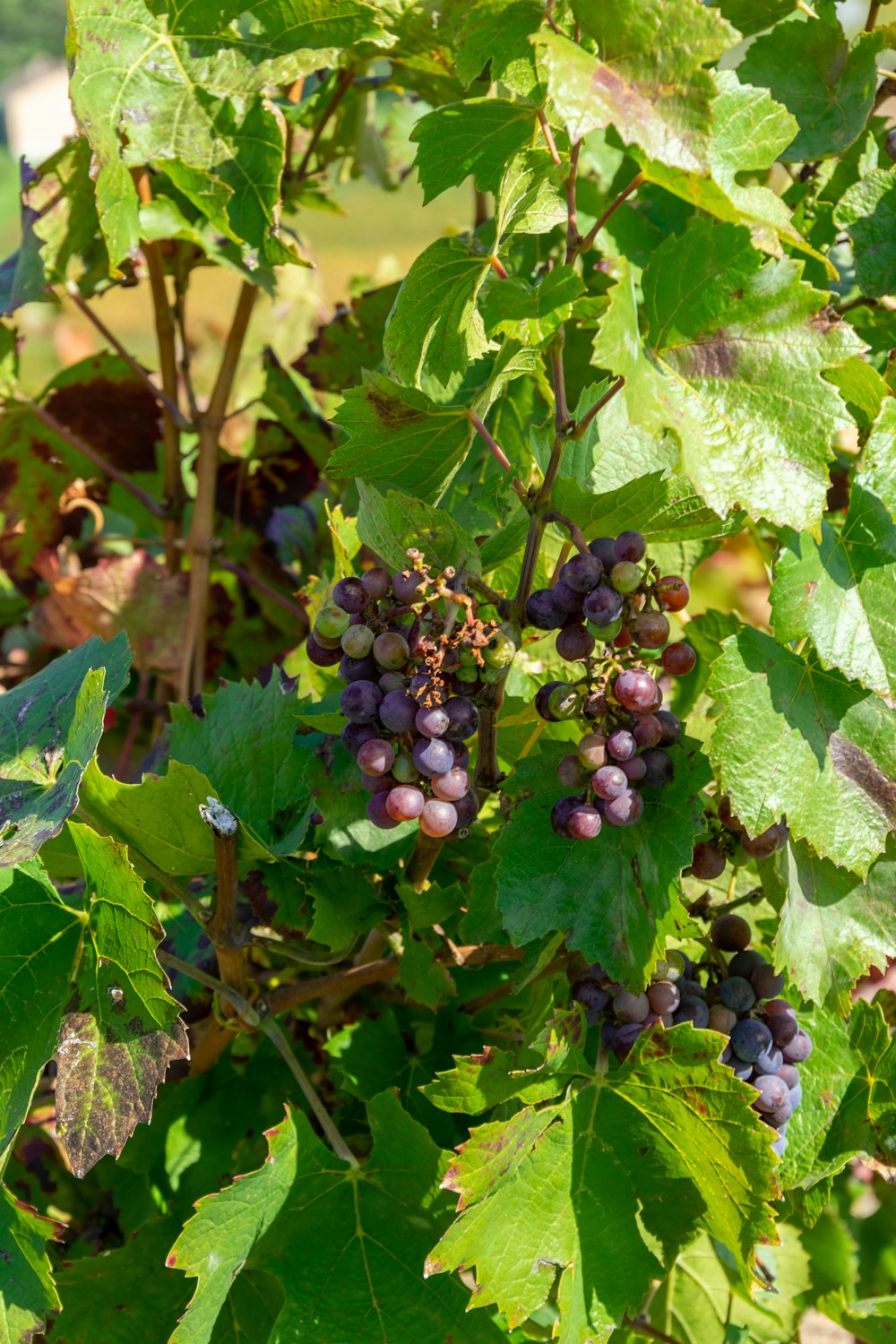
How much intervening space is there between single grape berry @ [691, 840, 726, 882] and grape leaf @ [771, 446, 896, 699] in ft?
0.46

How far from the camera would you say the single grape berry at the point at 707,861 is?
763 millimetres

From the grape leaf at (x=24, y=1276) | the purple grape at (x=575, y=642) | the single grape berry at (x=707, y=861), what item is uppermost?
the purple grape at (x=575, y=642)

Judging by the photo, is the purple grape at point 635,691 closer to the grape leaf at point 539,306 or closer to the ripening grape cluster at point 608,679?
the ripening grape cluster at point 608,679

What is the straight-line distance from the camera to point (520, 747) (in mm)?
826

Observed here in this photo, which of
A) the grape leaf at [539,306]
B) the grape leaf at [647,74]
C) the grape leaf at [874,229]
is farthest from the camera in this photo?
the grape leaf at [874,229]

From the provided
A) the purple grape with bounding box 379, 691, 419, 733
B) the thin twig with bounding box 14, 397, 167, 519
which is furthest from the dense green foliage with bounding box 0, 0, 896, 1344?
the thin twig with bounding box 14, 397, 167, 519

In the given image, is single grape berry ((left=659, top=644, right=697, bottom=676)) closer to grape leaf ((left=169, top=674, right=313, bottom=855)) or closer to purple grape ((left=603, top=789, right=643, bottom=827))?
purple grape ((left=603, top=789, right=643, bottom=827))

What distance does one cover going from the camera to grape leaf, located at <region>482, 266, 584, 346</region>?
26.7 inches

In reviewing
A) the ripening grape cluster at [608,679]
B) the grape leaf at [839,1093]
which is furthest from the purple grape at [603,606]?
the grape leaf at [839,1093]

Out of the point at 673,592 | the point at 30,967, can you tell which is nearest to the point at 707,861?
the point at 673,592

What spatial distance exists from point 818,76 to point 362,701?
2.35 feet

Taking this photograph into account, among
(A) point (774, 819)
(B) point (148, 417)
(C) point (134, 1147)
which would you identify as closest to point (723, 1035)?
(A) point (774, 819)

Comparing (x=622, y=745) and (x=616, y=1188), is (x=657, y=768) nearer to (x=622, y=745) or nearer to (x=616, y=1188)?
(x=622, y=745)

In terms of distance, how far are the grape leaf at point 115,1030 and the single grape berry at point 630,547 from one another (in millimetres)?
343
